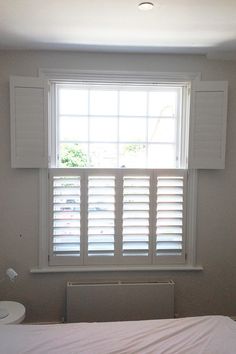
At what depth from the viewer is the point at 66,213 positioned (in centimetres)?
259

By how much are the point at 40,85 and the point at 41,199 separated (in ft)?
2.90

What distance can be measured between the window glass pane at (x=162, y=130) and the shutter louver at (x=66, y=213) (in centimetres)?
74

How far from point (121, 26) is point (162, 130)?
97 cm

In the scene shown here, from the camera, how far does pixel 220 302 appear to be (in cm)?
276

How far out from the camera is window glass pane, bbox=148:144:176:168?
2748 millimetres

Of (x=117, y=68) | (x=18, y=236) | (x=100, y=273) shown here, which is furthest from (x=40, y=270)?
(x=117, y=68)

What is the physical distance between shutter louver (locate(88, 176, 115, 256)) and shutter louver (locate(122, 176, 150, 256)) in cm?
11

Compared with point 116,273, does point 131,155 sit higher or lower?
higher

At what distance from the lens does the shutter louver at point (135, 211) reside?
2.61 m

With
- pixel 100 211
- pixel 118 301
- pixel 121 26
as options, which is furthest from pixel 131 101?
pixel 118 301

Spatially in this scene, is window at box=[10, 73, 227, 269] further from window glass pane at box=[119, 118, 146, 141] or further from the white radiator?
the white radiator

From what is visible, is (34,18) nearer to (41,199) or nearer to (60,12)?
(60,12)

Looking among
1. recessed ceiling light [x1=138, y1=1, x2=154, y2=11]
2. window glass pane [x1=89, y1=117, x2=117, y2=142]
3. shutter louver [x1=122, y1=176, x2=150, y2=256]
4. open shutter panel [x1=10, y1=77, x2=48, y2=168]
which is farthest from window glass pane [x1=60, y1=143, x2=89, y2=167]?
recessed ceiling light [x1=138, y1=1, x2=154, y2=11]

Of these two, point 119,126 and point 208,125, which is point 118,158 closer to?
point 119,126
